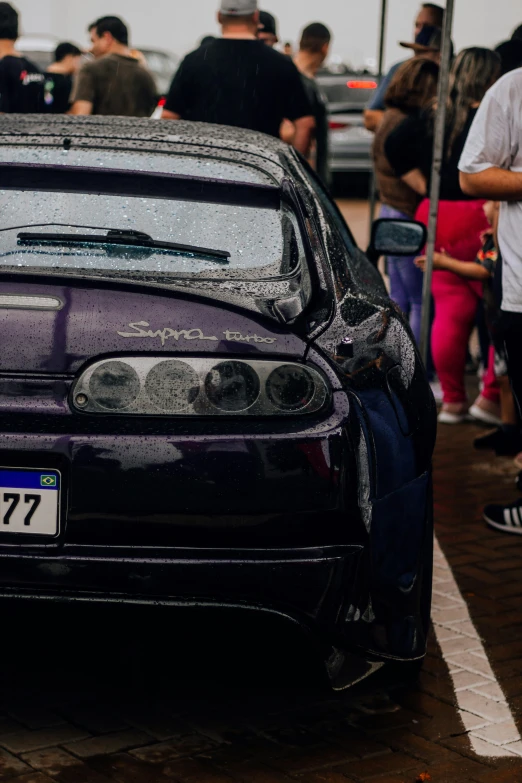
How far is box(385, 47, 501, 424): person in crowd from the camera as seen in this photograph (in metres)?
6.52

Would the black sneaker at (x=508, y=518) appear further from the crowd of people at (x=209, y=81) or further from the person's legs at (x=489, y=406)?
the crowd of people at (x=209, y=81)

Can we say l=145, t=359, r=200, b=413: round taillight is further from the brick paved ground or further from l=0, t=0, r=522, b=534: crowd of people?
l=0, t=0, r=522, b=534: crowd of people

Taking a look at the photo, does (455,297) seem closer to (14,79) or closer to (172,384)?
(14,79)

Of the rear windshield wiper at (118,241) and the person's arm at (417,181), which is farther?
the person's arm at (417,181)

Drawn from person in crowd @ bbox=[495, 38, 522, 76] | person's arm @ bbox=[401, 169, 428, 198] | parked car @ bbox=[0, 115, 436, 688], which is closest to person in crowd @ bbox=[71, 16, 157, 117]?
person's arm @ bbox=[401, 169, 428, 198]

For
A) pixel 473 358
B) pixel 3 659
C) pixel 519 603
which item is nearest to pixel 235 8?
pixel 473 358

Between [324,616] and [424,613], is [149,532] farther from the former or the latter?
[424,613]

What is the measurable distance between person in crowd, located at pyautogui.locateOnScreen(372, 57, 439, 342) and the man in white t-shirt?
2193 millimetres

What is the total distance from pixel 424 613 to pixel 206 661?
2.20ft

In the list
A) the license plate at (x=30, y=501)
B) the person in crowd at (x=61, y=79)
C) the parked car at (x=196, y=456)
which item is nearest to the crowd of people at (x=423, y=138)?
the parked car at (x=196, y=456)

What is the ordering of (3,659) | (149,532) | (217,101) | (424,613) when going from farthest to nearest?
(217,101) → (3,659) → (424,613) → (149,532)

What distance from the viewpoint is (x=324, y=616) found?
2762 millimetres

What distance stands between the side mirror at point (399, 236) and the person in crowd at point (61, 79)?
256 inches

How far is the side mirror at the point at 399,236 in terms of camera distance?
178 inches
